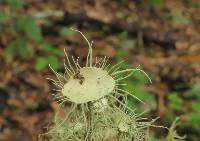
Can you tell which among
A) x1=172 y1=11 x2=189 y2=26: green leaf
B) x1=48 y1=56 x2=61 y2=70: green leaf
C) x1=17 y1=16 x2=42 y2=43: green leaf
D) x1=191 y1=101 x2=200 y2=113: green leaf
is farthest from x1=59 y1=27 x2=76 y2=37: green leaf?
x1=191 y1=101 x2=200 y2=113: green leaf

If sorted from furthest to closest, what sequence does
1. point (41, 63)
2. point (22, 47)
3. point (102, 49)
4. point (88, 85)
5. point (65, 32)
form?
point (65, 32) → point (102, 49) → point (22, 47) → point (41, 63) → point (88, 85)

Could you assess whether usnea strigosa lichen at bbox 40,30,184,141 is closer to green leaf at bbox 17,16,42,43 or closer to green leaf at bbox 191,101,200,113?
green leaf at bbox 191,101,200,113

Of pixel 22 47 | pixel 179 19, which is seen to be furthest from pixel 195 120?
pixel 179 19

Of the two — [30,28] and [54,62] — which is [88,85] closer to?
[54,62]

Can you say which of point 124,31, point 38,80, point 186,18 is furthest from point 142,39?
point 38,80

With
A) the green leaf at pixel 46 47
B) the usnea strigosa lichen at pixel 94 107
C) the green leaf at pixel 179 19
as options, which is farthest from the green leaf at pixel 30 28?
the usnea strigosa lichen at pixel 94 107

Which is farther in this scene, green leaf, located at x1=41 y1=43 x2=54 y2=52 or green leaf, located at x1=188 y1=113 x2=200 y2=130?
green leaf, located at x1=41 y1=43 x2=54 y2=52

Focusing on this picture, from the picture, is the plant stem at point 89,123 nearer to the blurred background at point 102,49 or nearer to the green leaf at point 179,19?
the blurred background at point 102,49
